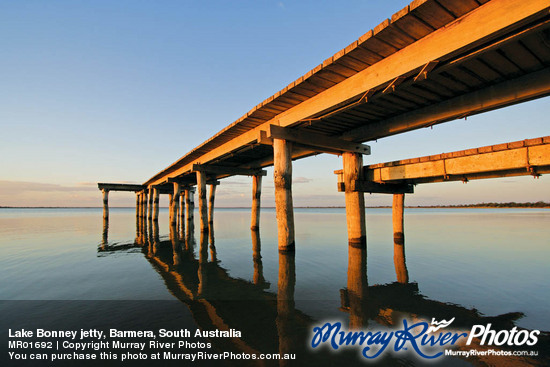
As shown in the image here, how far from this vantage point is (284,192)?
31.9 feet

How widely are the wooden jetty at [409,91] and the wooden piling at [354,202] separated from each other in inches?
1.9

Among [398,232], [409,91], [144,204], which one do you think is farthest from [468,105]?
[144,204]

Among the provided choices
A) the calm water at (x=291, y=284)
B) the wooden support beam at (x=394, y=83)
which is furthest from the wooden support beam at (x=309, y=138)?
the calm water at (x=291, y=284)

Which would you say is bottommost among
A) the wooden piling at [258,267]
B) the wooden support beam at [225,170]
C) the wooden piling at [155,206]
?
the wooden piling at [258,267]

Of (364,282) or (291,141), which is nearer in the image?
(364,282)

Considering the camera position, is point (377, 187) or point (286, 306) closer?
point (286, 306)

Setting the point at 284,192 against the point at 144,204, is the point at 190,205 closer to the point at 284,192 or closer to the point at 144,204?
the point at 144,204

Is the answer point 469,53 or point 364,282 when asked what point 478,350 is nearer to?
point 364,282

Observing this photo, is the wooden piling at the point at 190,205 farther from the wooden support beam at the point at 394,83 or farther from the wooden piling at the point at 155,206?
the wooden support beam at the point at 394,83

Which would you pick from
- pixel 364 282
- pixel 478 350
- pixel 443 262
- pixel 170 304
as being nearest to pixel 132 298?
pixel 170 304

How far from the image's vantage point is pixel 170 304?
5.04 metres

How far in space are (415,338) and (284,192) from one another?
6633 millimetres

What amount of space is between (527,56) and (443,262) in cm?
693

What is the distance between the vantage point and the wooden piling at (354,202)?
10.9 meters
